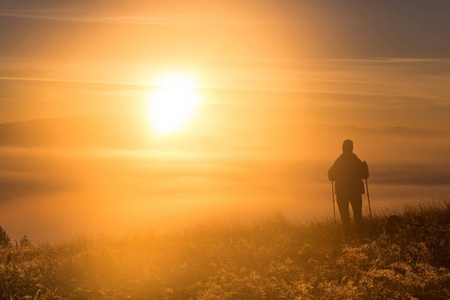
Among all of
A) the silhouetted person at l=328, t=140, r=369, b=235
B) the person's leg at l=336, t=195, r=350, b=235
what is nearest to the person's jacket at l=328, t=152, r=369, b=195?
the silhouetted person at l=328, t=140, r=369, b=235

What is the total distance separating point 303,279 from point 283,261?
188 cm

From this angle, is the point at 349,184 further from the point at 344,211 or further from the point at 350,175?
the point at 344,211

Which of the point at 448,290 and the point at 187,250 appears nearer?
the point at 448,290

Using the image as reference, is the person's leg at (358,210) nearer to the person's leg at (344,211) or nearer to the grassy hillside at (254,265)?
the person's leg at (344,211)

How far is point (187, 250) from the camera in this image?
57.5 ft

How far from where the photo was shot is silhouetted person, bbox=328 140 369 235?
17.5m

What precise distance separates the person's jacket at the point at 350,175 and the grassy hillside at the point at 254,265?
4.33 feet

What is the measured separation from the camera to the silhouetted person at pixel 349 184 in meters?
17.5

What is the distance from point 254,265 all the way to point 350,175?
161 inches

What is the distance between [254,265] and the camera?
1551cm

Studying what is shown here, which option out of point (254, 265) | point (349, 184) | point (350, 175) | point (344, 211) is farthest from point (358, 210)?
point (254, 265)

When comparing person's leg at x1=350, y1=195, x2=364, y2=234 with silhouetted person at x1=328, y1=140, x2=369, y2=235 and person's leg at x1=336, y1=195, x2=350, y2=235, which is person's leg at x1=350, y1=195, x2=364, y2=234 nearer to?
silhouetted person at x1=328, y1=140, x2=369, y2=235

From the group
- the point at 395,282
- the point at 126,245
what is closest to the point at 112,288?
the point at 126,245

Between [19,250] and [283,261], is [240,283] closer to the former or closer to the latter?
[283,261]
